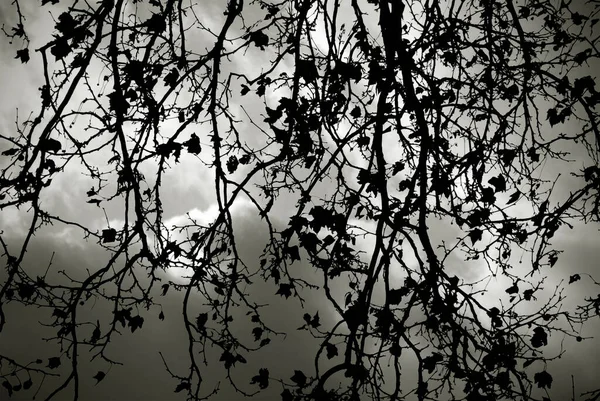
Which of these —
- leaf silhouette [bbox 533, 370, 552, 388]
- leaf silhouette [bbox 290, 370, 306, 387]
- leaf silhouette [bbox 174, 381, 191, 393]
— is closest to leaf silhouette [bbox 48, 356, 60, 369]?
leaf silhouette [bbox 174, 381, 191, 393]

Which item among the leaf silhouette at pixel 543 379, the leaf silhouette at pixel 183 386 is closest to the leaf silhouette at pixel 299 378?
the leaf silhouette at pixel 183 386

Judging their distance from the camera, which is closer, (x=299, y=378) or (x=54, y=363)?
(x=299, y=378)

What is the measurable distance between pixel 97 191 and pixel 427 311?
120 inches

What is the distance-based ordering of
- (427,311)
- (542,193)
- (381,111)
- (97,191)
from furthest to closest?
(542,193)
(97,191)
(381,111)
(427,311)

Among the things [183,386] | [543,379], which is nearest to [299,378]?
[183,386]

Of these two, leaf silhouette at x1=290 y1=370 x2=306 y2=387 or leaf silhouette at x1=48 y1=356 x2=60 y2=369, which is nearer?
leaf silhouette at x1=290 y1=370 x2=306 y2=387

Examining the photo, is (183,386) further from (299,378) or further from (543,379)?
(543,379)

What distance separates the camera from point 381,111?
3.43 meters

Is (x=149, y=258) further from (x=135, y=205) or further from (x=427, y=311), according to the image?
(x=427, y=311)

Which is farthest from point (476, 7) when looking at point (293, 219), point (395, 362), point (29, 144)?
point (29, 144)

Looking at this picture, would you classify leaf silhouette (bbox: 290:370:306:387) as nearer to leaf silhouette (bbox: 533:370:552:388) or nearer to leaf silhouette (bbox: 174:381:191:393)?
leaf silhouette (bbox: 174:381:191:393)

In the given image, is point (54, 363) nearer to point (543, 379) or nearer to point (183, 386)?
point (183, 386)

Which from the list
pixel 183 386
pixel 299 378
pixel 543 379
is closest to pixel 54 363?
pixel 183 386

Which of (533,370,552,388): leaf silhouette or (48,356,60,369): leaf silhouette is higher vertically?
(48,356,60,369): leaf silhouette
